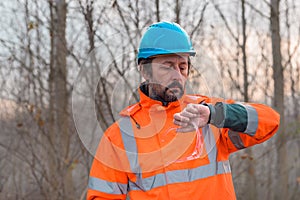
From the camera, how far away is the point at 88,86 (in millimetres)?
2316

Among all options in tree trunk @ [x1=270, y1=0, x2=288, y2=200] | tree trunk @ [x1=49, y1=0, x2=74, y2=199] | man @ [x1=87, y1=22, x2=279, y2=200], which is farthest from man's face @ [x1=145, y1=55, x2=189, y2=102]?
tree trunk @ [x1=270, y1=0, x2=288, y2=200]

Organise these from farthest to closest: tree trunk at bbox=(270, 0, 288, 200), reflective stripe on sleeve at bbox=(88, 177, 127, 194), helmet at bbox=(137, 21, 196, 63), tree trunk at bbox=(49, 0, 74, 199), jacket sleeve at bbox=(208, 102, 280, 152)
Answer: tree trunk at bbox=(270, 0, 288, 200)
tree trunk at bbox=(49, 0, 74, 199)
reflective stripe on sleeve at bbox=(88, 177, 127, 194)
helmet at bbox=(137, 21, 196, 63)
jacket sleeve at bbox=(208, 102, 280, 152)

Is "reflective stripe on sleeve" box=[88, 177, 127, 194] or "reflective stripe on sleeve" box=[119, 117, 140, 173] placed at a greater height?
"reflective stripe on sleeve" box=[119, 117, 140, 173]

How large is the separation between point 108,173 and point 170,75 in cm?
50

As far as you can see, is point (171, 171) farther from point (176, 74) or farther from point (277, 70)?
point (277, 70)

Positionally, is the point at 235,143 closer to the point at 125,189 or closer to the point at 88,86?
the point at 125,189

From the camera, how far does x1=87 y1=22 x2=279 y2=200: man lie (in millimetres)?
1974

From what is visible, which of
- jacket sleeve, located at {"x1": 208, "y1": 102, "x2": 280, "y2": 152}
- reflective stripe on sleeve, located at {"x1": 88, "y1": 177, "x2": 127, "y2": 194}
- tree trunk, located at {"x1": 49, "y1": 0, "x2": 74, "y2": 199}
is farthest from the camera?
tree trunk, located at {"x1": 49, "y1": 0, "x2": 74, "y2": 199}

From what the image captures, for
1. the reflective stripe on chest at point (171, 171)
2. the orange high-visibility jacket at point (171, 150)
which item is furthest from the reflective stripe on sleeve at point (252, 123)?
the reflective stripe on chest at point (171, 171)

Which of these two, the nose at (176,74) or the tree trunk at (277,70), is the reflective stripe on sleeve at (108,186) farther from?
the tree trunk at (277,70)

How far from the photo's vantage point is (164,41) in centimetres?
203

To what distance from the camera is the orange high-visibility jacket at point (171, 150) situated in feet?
6.45

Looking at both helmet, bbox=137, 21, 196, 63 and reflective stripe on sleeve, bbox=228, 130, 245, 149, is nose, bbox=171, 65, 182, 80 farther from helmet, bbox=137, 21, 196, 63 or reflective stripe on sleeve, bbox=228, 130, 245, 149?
reflective stripe on sleeve, bbox=228, 130, 245, 149

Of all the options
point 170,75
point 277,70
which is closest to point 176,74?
point 170,75
